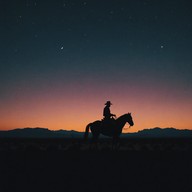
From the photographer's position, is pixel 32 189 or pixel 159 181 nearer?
pixel 32 189

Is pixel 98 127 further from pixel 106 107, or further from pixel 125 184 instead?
pixel 125 184

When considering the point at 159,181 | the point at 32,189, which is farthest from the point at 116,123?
the point at 32,189

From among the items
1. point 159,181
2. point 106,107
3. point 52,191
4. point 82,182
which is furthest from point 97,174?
point 106,107

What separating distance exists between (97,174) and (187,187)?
3.16 m

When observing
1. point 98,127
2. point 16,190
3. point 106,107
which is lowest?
point 16,190

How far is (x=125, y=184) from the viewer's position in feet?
27.0

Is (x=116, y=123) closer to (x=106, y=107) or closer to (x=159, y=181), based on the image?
(x=106, y=107)

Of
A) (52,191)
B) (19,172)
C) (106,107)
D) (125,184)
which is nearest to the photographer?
(52,191)

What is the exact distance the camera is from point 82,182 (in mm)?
8570

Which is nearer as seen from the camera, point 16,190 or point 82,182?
point 16,190

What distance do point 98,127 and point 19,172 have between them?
9.69m

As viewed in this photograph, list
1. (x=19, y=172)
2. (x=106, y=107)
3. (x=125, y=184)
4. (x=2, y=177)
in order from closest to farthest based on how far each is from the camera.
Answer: (x=125, y=184) < (x=2, y=177) < (x=19, y=172) < (x=106, y=107)

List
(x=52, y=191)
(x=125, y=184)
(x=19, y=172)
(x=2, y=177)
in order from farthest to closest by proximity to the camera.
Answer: (x=19, y=172), (x=2, y=177), (x=125, y=184), (x=52, y=191)

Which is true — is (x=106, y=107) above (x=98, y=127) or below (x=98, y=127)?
above
